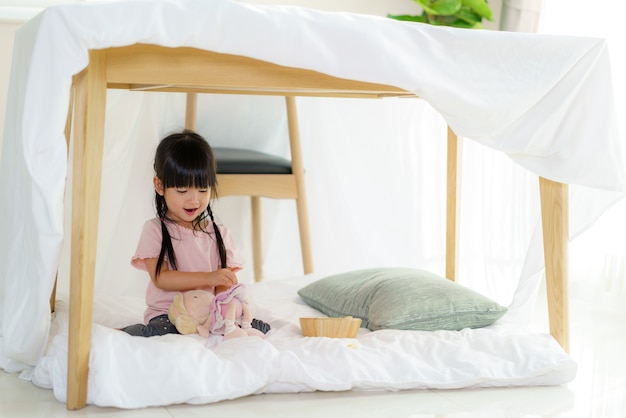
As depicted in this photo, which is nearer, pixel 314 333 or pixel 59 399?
pixel 59 399

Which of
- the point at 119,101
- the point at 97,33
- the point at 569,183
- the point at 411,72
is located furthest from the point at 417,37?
the point at 119,101

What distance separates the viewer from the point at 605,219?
237 cm

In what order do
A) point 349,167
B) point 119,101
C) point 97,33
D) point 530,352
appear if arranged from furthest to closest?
point 349,167 → point 119,101 → point 530,352 → point 97,33

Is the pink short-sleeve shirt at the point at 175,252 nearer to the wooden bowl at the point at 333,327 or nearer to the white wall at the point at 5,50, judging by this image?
the wooden bowl at the point at 333,327

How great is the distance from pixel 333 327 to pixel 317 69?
0.46 metres

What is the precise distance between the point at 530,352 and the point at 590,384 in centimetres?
14

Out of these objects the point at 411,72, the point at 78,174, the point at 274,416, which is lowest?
the point at 274,416

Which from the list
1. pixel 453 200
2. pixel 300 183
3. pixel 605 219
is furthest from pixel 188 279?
pixel 605 219

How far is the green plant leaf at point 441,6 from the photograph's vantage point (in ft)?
8.27

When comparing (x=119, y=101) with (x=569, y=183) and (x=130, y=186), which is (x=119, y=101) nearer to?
(x=130, y=186)

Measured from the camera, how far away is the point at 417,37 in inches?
53.1

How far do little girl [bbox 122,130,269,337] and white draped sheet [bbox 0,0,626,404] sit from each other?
0.80 feet

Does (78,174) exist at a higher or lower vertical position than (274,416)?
higher

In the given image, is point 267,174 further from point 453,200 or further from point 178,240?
point 178,240
